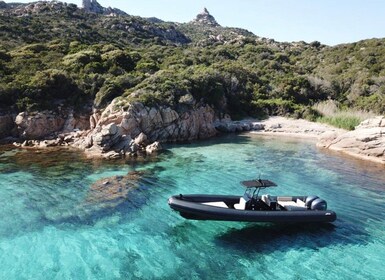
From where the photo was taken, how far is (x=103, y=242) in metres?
11.5

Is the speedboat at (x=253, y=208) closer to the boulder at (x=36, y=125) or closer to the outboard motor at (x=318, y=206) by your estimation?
the outboard motor at (x=318, y=206)

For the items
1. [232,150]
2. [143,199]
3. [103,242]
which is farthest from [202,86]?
[103,242]

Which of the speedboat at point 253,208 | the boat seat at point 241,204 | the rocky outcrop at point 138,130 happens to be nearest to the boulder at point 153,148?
the rocky outcrop at point 138,130

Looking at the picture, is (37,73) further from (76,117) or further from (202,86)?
(202,86)

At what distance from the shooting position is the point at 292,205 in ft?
43.4

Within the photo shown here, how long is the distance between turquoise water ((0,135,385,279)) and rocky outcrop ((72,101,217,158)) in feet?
10.3

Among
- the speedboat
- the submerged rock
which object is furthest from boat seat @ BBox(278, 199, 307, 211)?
the submerged rock

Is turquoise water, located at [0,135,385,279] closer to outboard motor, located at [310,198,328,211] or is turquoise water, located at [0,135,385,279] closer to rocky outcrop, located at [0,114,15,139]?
outboard motor, located at [310,198,328,211]

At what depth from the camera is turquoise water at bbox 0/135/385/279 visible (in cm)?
1004

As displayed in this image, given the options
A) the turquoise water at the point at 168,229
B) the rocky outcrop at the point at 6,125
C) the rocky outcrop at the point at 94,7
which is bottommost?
the turquoise water at the point at 168,229

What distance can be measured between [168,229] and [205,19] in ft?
459

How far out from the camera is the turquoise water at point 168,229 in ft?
32.9

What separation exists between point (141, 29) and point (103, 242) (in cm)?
7090

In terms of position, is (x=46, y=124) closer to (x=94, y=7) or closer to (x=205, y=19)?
(x=94, y=7)
